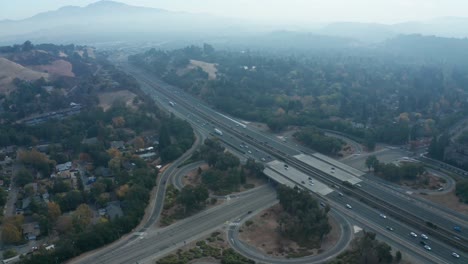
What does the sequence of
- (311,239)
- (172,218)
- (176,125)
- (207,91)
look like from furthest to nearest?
(207,91) → (176,125) → (172,218) → (311,239)

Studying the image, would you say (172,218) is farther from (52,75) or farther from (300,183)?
(52,75)

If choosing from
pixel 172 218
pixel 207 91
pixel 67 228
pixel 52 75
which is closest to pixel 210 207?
pixel 172 218

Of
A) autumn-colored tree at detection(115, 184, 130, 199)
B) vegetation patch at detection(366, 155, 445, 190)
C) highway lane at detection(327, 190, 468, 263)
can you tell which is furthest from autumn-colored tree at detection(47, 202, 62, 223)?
vegetation patch at detection(366, 155, 445, 190)

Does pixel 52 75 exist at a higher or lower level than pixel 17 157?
higher

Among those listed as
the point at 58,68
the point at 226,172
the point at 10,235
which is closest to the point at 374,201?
the point at 226,172

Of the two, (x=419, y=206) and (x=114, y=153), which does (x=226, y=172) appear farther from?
(x=419, y=206)

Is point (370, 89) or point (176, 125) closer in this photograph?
point (176, 125)

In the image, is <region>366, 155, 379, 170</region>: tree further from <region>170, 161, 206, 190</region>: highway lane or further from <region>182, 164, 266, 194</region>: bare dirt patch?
<region>170, 161, 206, 190</region>: highway lane

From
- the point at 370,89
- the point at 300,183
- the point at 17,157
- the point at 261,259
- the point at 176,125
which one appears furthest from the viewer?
the point at 370,89
